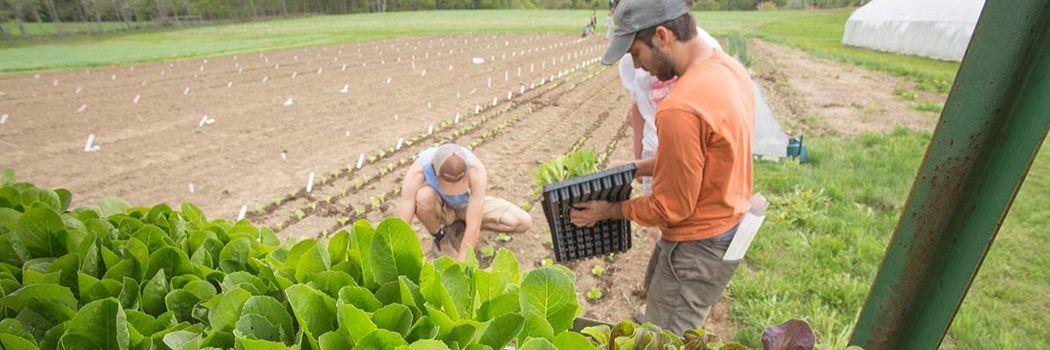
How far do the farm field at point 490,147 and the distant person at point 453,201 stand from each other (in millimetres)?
458

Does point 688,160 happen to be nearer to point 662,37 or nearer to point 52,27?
point 662,37

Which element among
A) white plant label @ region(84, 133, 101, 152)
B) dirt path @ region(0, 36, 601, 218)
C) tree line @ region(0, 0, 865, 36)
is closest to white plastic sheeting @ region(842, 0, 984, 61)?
tree line @ region(0, 0, 865, 36)

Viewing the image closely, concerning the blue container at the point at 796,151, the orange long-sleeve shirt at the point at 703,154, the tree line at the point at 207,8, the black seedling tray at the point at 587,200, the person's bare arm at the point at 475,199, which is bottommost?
the tree line at the point at 207,8

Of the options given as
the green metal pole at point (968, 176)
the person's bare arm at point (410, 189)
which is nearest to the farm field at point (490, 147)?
the green metal pole at point (968, 176)

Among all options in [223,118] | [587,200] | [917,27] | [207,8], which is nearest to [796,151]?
[587,200]

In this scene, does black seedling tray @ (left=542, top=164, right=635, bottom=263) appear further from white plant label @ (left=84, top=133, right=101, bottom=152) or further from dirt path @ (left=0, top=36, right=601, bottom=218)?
white plant label @ (left=84, top=133, right=101, bottom=152)

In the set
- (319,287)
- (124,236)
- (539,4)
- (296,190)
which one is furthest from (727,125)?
(539,4)

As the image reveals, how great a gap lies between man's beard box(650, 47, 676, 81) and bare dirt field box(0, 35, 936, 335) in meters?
2.04

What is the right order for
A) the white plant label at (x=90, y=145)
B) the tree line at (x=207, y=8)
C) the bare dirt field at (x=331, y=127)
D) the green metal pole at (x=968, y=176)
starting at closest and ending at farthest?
1. the green metal pole at (x=968, y=176)
2. the bare dirt field at (x=331, y=127)
3. the white plant label at (x=90, y=145)
4. the tree line at (x=207, y=8)

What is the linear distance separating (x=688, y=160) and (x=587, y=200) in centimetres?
75

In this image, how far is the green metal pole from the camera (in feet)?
4.13

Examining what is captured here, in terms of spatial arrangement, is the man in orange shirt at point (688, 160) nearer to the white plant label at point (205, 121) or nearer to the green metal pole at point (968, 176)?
the green metal pole at point (968, 176)

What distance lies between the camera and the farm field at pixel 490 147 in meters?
3.66

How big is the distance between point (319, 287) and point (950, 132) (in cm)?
175
